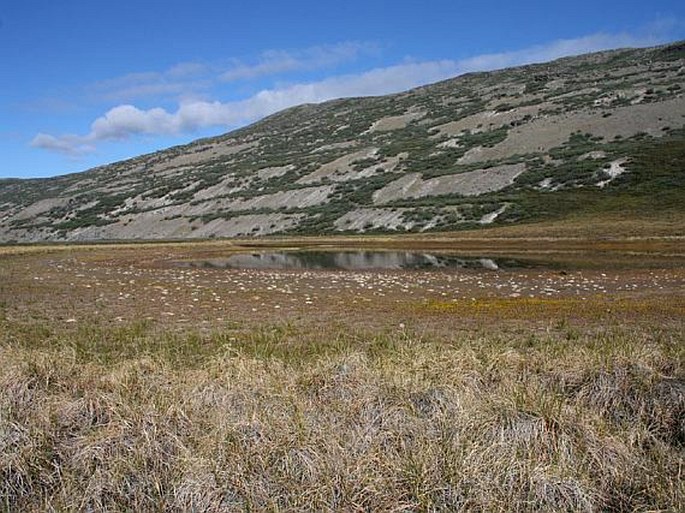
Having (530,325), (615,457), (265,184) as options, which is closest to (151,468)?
(615,457)

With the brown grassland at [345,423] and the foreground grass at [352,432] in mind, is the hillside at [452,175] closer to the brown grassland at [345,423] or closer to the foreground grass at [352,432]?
the brown grassland at [345,423]

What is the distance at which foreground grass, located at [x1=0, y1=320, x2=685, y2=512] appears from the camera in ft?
21.2

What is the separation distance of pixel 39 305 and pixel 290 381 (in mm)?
16800

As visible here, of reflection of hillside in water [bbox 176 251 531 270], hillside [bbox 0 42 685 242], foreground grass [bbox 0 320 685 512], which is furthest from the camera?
hillside [bbox 0 42 685 242]

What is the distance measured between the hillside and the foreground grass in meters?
80.6

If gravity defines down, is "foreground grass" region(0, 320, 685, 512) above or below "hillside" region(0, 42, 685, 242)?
below

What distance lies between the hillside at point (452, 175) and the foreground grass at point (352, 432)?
264ft

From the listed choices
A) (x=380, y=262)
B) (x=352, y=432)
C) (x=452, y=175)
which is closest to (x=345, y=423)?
(x=352, y=432)

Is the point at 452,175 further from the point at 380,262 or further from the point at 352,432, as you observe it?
the point at 352,432

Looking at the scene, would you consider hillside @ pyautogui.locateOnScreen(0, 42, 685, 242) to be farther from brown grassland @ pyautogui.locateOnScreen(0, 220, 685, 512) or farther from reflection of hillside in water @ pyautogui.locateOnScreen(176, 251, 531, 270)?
brown grassland @ pyautogui.locateOnScreen(0, 220, 685, 512)

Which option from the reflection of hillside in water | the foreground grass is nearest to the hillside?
the reflection of hillside in water

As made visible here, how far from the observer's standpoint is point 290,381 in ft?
30.3

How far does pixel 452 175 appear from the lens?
379 ft

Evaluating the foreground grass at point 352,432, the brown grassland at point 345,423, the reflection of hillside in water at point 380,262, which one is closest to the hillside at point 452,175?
the reflection of hillside in water at point 380,262
